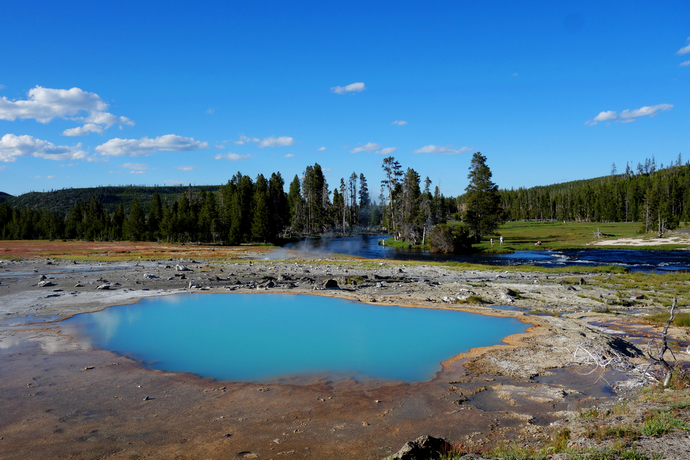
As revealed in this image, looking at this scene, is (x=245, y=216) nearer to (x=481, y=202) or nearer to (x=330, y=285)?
(x=481, y=202)

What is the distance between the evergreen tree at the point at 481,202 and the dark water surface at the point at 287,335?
50.6 m

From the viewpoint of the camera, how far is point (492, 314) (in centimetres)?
1842

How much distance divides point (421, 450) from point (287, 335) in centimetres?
1011

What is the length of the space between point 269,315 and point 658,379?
1435 centimetres

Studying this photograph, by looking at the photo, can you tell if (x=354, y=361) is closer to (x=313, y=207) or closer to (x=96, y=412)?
(x=96, y=412)

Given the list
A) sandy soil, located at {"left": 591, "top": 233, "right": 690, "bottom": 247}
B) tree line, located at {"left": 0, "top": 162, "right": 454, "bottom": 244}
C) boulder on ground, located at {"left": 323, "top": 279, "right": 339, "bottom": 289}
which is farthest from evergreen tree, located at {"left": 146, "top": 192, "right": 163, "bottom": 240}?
sandy soil, located at {"left": 591, "top": 233, "right": 690, "bottom": 247}

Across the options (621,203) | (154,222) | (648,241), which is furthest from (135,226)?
(621,203)

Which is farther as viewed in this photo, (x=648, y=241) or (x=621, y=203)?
(x=621, y=203)

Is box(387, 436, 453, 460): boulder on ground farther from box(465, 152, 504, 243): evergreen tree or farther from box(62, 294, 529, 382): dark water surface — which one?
box(465, 152, 504, 243): evergreen tree

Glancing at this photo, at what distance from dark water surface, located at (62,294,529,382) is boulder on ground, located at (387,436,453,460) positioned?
4.52 meters

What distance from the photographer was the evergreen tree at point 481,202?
66.4 meters

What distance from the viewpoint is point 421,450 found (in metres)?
6.11

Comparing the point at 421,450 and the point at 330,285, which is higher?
the point at 421,450

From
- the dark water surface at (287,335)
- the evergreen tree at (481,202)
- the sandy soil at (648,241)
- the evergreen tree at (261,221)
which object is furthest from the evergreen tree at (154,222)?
the sandy soil at (648,241)
